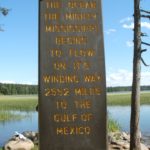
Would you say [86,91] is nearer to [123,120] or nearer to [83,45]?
[83,45]

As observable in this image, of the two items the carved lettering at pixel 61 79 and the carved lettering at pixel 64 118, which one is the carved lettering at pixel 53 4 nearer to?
the carved lettering at pixel 61 79

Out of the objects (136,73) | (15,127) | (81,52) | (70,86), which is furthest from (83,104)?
(15,127)

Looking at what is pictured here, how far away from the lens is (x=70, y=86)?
10.2 meters

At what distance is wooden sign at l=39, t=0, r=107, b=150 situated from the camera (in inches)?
398

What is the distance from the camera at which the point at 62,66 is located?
33.4 feet

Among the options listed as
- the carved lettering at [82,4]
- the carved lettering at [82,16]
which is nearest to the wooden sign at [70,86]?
the carved lettering at [82,16]

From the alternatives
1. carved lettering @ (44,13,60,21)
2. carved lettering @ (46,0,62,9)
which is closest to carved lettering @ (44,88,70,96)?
carved lettering @ (44,13,60,21)

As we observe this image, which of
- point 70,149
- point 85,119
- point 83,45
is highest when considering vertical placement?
point 83,45

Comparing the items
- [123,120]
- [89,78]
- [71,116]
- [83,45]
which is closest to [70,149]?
[71,116]

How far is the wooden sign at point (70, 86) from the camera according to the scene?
1010 centimetres

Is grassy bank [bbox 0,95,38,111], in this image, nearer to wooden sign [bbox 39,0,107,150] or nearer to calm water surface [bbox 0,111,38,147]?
calm water surface [bbox 0,111,38,147]

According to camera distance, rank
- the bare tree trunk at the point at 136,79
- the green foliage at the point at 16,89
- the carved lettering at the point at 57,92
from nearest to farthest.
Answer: the carved lettering at the point at 57,92 → the bare tree trunk at the point at 136,79 → the green foliage at the point at 16,89

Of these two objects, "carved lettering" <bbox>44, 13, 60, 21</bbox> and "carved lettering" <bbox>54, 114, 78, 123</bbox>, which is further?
"carved lettering" <bbox>44, 13, 60, 21</bbox>

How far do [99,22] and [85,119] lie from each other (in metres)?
2.10
